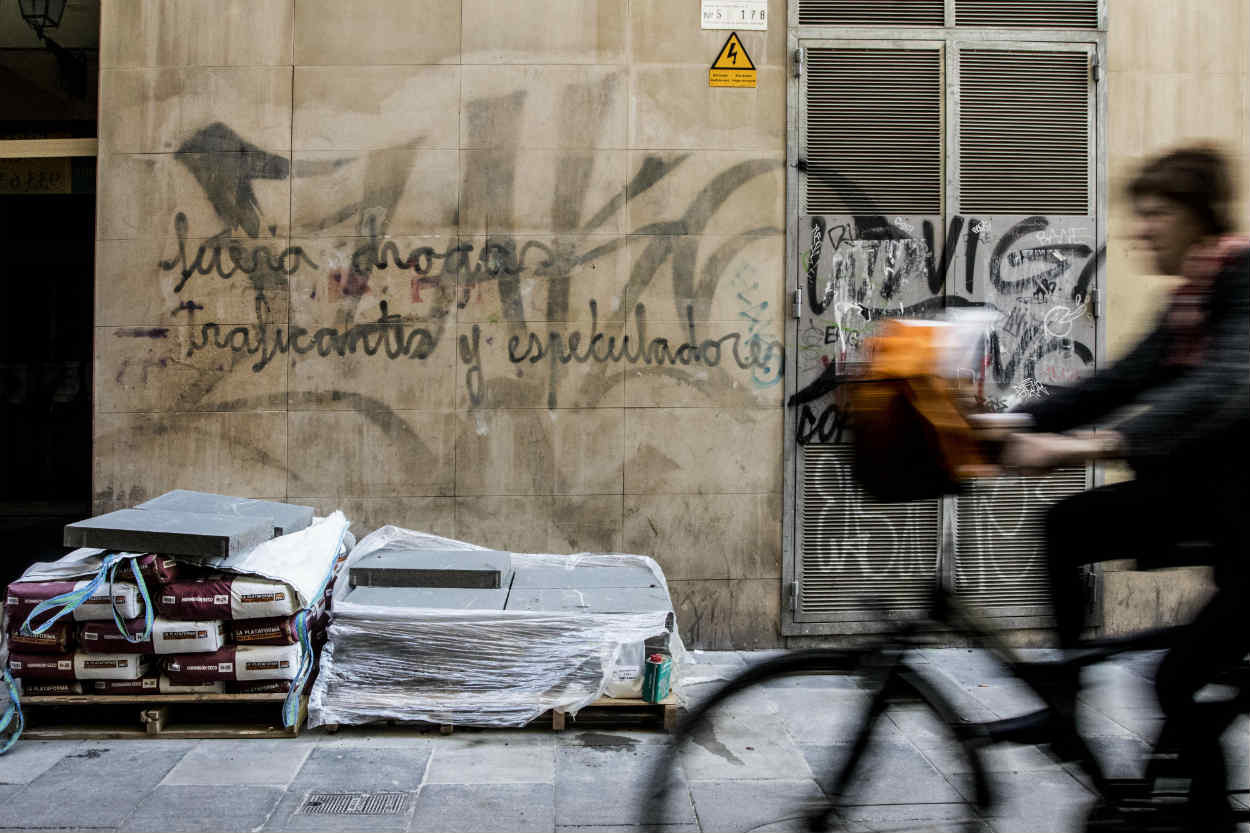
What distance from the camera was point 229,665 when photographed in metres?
4.67

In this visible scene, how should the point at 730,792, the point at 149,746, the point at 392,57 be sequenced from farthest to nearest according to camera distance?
the point at 392,57 < the point at 149,746 < the point at 730,792

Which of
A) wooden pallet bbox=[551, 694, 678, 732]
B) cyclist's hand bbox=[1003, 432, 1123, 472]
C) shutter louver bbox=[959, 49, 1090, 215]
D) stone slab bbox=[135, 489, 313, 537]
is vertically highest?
shutter louver bbox=[959, 49, 1090, 215]

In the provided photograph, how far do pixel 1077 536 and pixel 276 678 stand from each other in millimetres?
3665

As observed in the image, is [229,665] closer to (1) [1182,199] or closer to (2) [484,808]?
(2) [484,808]

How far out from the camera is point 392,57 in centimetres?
612

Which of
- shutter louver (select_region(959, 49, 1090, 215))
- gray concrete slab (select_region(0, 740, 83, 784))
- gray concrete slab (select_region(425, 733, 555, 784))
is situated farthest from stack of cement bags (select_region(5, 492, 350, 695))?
shutter louver (select_region(959, 49, 1090, 215))

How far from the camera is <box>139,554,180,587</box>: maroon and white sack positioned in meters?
4.60

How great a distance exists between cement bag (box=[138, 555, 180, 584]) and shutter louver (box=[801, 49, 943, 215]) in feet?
13.8

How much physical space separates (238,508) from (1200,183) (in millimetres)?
4670

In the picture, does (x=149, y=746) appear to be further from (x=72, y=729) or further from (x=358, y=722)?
(x=358, y=722)

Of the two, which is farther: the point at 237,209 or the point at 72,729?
the point at 237,209

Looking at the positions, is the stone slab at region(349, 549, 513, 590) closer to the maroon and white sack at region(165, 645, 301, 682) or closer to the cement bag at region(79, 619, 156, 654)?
the maroon and white sack at region(165, 645, 301, 682)

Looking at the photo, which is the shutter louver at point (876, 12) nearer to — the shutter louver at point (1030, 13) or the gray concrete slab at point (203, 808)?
the shutter louver at point (1030, 13)

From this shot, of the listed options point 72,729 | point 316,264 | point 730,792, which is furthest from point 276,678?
point 316,264
